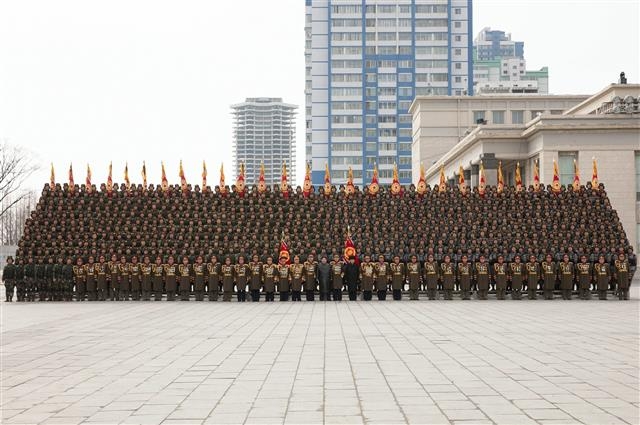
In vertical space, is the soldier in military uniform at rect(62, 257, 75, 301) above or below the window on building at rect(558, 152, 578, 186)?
below

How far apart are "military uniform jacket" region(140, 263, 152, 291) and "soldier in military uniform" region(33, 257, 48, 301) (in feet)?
9.54

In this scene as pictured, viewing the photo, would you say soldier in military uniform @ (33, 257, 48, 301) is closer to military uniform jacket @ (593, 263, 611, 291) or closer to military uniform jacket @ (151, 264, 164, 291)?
military uniform jacket @ (151, 264, 164, 291)

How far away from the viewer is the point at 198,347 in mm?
11648

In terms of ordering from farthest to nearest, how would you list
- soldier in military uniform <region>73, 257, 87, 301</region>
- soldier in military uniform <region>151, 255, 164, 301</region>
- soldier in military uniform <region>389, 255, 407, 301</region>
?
soldier in military uniform <region>73, 257, 87, 301</region>
soldier in military uniform <region>151, 255, 164, 301</region>
soldier in military uniform <region>389, 255, 407, 301</region>

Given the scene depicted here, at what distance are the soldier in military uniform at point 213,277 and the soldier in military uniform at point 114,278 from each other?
9.14ft

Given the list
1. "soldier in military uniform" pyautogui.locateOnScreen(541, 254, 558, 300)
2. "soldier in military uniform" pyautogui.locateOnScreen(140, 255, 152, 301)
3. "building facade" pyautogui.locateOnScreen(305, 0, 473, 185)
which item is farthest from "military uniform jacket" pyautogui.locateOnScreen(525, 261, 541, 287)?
"building facade" pyautogui.locateOnScreen(305, 0, 473, 185)

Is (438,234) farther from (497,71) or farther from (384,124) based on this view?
(497,71)

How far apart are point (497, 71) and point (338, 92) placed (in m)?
97.6

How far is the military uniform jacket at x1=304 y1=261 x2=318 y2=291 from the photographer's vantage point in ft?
74.4

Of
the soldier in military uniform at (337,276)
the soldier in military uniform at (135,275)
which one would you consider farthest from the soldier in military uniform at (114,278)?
the soldier in military uniform at (337,276)

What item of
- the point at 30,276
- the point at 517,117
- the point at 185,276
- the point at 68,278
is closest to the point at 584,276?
the point at 185,276

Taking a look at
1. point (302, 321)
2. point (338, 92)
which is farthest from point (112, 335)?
point (338, 92)

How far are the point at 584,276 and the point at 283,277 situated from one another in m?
8.71

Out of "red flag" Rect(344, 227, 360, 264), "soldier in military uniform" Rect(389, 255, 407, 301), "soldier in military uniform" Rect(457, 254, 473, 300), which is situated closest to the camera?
"soldier in military uniform" Rect(389, 255, 407, 301)
